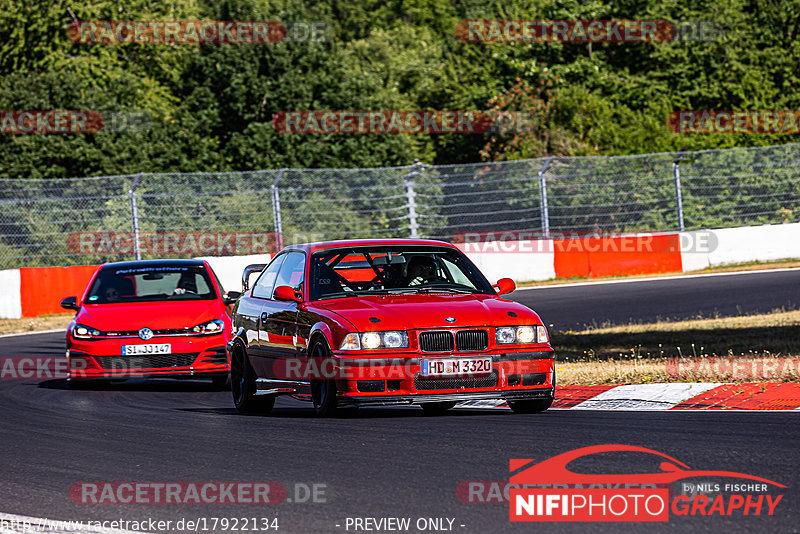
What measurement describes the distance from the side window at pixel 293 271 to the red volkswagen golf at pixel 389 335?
1cm

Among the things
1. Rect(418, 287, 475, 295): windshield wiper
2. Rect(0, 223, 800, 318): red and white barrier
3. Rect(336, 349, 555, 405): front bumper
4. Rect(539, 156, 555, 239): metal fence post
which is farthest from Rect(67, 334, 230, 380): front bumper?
Rect(539, 156, 555, 239): metal fence post

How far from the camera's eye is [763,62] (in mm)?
46875

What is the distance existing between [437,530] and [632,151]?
108ft

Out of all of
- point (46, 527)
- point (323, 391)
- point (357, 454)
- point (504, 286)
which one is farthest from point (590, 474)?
point (504, 286)

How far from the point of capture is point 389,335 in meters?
8.91

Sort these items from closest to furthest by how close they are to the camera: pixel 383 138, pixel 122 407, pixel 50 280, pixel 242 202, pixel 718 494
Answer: pixel 718 494 → pixel 122 407 → pixel 50 280 → pixel 242 202 → pixel 383 138

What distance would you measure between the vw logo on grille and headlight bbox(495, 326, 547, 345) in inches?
206

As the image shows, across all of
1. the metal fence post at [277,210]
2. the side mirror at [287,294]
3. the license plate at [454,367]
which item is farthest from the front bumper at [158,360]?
the metal fence post at [277,210]

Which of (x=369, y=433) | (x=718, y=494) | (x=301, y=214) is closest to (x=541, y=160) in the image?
(x=301, y=214)

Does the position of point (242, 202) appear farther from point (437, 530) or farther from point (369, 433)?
point (437, 530)

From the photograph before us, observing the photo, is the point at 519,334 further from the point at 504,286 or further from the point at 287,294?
the point at 287,294

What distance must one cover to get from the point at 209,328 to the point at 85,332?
4.40 ft

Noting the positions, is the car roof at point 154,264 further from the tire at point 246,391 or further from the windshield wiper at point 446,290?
the windshield wiper at point 446,290

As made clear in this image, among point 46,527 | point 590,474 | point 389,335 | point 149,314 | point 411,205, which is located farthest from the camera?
point 411,205
